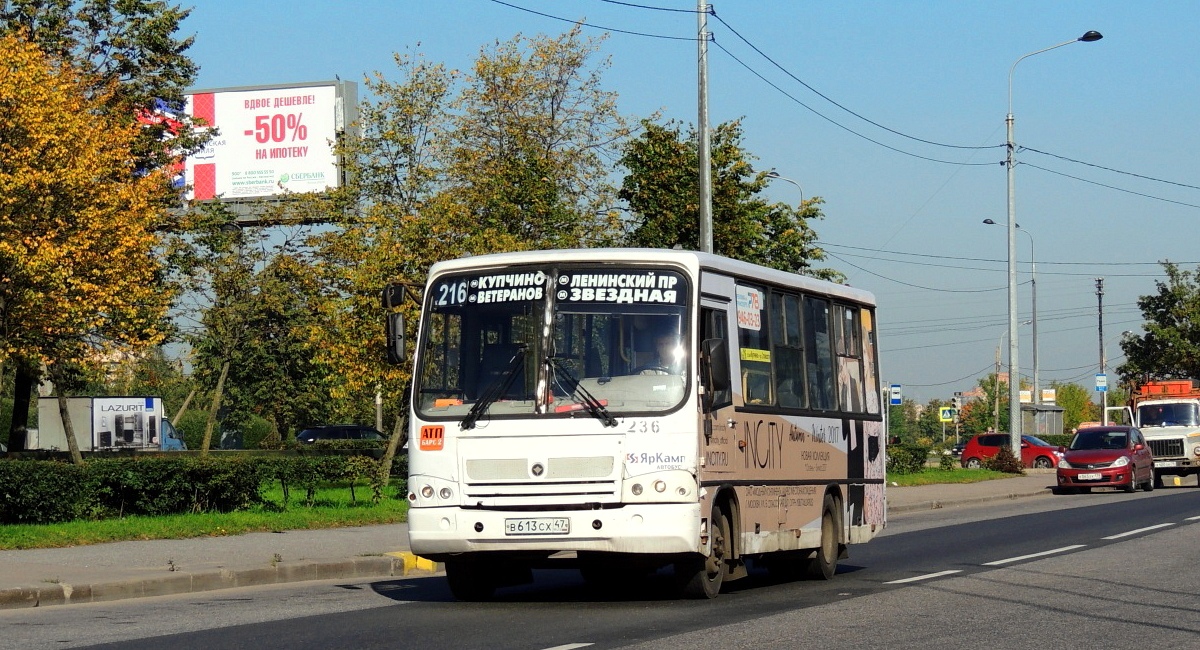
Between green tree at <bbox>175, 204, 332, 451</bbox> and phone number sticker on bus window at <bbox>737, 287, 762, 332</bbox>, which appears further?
green tree at <bbox>175, 204, 332, 451</bbox>

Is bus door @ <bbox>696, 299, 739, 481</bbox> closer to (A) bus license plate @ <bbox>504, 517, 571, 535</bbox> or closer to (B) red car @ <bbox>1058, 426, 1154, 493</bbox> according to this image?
(A) bus license plate @ <bbox>504, 517, 571, 535</bbox>

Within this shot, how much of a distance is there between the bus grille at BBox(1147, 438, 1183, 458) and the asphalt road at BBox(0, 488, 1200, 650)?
27450mm

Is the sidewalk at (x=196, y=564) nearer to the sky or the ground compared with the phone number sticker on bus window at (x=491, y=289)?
nearer to the ground

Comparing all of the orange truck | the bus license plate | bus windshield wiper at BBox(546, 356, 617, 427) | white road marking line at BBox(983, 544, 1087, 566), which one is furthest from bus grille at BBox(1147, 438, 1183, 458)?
the bus license plate

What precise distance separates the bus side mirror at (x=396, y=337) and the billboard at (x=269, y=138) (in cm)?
4305

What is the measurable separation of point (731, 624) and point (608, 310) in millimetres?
3033

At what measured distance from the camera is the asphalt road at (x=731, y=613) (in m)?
10.8

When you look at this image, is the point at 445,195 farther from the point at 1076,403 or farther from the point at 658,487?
the point at 1076,403

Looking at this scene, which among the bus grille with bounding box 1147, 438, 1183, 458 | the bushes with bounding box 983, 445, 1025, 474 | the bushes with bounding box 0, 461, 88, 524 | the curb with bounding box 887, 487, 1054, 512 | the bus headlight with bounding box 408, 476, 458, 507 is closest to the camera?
the bus headlight with bounding box 408, 476, 458, 507

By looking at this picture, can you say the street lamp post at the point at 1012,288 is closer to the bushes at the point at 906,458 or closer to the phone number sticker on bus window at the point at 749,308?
the bushes at the point at 906,458

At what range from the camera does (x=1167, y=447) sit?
148 feet

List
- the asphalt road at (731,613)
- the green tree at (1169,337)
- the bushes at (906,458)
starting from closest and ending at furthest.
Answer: the asphalt road at (731,613)
the bushes at (906,458)
the green tree at (1169,337)

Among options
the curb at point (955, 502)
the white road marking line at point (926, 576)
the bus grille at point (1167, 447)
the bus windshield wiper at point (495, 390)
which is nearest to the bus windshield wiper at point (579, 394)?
the bus windshield wiper at point (495, 390)

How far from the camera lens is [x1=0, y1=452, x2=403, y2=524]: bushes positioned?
2008 centimetres
